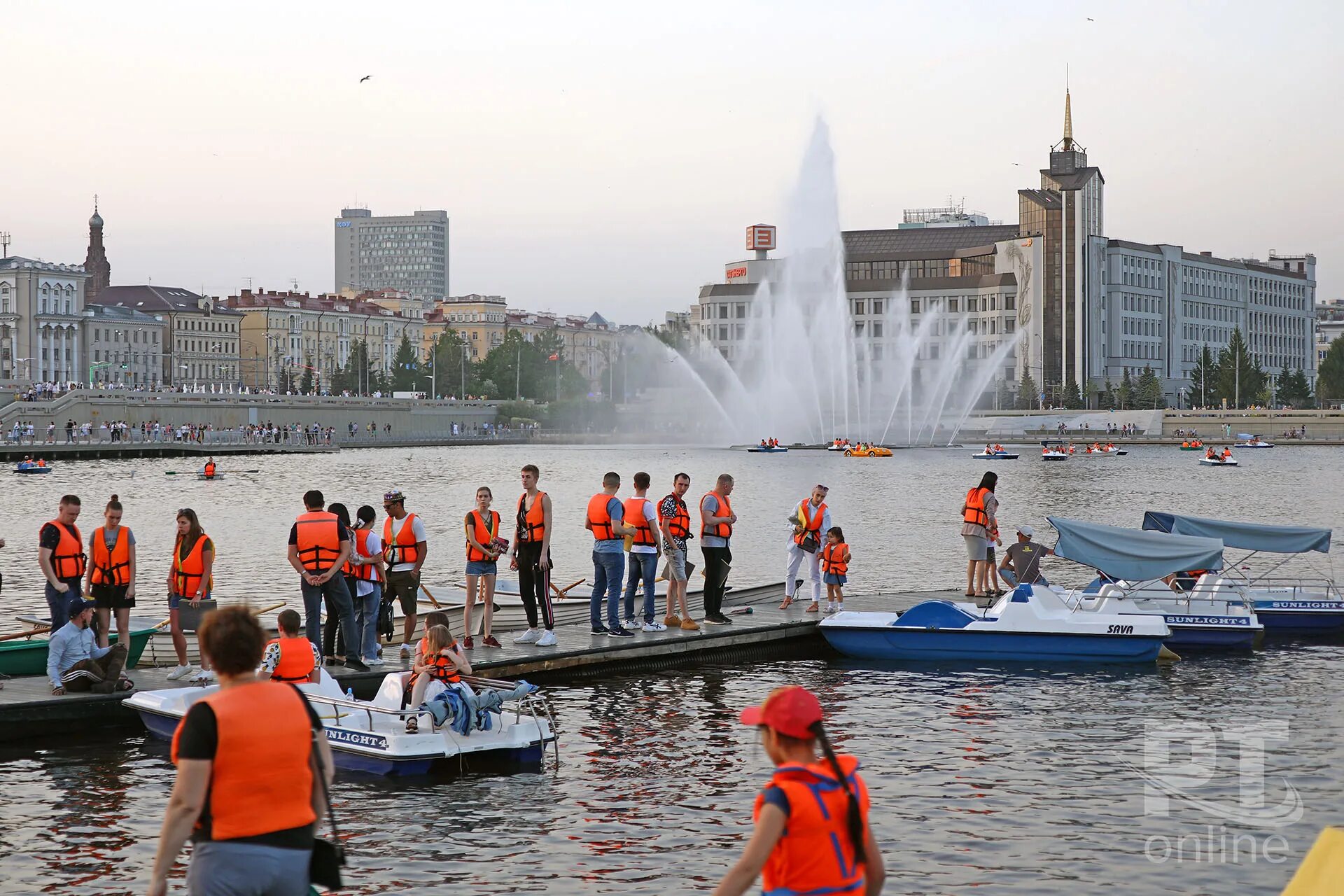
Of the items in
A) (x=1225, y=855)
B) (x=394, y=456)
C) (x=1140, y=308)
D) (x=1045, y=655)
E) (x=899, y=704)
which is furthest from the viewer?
(x=1140, y=308)

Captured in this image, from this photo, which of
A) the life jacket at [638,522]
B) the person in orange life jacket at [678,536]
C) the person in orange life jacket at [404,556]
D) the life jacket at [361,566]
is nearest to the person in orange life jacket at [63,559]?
the life jacket at [361,566]

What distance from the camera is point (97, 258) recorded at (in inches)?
7530

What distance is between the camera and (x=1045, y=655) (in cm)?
2245

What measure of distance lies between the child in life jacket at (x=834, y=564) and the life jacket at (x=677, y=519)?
4.66m

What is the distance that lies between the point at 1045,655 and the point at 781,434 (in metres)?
104

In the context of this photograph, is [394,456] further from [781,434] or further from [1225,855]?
[1225,855]

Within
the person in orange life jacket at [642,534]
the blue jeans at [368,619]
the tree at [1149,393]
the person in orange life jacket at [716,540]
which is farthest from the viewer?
the tree at [1149,393]

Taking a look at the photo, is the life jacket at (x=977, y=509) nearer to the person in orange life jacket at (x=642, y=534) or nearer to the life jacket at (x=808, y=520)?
the life jacket at (x=808, y=520)

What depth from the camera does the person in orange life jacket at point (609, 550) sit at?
19438 mm

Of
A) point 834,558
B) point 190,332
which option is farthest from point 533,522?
point 190,332

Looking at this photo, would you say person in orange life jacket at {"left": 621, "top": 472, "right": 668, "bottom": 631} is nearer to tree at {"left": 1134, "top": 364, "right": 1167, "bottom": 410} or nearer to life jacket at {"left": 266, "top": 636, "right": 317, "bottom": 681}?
life jacket at {"left": 266, "top": 636, "right": 317, "bottom": 681}

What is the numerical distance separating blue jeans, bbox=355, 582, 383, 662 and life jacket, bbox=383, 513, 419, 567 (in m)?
0.96

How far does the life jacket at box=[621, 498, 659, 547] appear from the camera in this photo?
2011cm

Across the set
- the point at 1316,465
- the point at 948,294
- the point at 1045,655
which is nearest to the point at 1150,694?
the point at 1045,655
